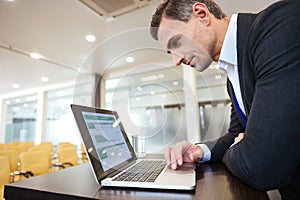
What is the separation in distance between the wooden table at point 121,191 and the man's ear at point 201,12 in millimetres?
443

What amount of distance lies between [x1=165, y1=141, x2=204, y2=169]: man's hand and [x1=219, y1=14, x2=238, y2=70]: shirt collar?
0.96 feet

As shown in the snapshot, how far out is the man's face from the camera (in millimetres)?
575

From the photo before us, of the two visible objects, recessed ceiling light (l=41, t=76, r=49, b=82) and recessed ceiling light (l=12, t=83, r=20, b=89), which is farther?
recessed ceiling light (l=12, t=83, r=20, b=89)

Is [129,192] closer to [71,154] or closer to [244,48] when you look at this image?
[244,48]

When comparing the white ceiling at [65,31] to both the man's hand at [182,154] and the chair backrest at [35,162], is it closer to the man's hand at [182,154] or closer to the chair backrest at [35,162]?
the man's hand at [182,154]

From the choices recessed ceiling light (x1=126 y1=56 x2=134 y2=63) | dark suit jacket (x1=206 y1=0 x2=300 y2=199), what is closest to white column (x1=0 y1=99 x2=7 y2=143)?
recessed ceiling light (x1=126 y1=56 x2=134 y2=63)

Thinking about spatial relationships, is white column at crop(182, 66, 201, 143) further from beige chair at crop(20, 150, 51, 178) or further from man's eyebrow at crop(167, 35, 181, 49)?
beige chair at crop(20, 150, 51, 178)

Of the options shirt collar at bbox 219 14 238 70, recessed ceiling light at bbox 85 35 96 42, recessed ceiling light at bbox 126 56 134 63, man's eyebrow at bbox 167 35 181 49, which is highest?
recessed ceiling light at bbox 85 35 96 42

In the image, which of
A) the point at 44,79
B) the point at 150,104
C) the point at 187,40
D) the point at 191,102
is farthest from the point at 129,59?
the point at 44,79

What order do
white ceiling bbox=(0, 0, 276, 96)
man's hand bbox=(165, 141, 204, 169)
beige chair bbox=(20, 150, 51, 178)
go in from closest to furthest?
man's hand bbox=(165, 141, 204, 169)
white ceiling bbox=(0, 0, 276, 96)
beige chair bbox=(20, 150, 51, 178)

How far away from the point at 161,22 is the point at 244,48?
0.28 meters

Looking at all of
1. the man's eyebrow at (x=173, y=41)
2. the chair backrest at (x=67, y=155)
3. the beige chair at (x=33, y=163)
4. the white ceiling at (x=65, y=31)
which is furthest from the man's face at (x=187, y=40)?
the chair backrest at (x=67, y=155)

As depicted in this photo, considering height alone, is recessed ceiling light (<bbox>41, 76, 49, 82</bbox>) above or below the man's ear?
above

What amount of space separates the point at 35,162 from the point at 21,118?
16.6 feet
